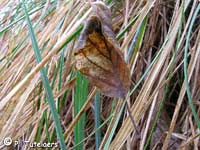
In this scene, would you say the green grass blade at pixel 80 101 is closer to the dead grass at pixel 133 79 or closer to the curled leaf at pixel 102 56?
the dead grass at pixel 133 79

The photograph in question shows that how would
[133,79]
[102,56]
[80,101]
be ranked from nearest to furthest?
[102,56] → [80,101] → [133,79]

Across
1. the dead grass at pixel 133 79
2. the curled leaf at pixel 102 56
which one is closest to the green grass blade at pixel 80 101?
the dead grass at pixel 133 79

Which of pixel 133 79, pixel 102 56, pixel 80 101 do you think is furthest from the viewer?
pixel 133 79

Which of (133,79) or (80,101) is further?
(133,79)

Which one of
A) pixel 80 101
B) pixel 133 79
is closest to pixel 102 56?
pixel 80 101

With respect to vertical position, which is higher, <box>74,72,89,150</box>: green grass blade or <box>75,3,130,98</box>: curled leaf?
<box>75,3,130,98</box>: curled leaf

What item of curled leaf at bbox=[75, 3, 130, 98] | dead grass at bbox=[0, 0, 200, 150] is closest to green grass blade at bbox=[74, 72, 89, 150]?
dead grass at bbox=[0, 0, 200, 150]

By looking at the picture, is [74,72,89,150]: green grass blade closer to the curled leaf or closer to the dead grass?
the dead grass

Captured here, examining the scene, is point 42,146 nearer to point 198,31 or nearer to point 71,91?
point 71,91

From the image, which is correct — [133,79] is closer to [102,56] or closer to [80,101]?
[80,101]

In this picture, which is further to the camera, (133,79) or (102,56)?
(133,79)
